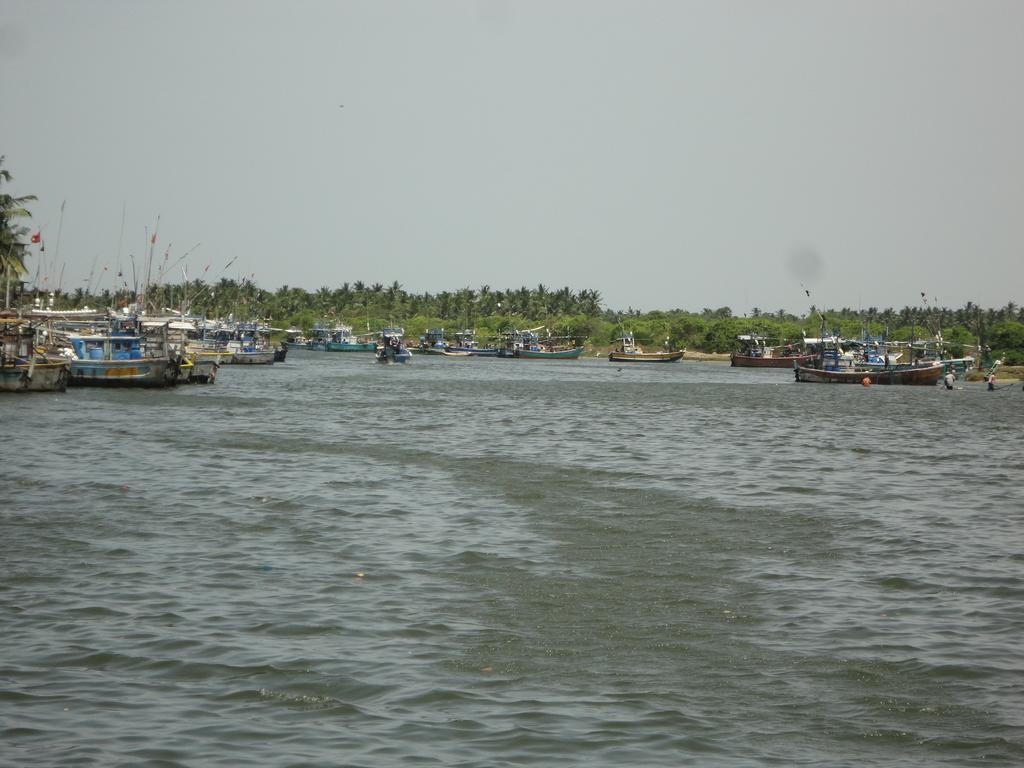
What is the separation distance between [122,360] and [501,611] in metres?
60.4

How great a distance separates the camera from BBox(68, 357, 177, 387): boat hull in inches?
2783

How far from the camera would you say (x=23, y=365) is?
196 feet

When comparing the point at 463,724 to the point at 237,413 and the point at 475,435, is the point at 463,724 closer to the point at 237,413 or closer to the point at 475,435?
the point at 475,435

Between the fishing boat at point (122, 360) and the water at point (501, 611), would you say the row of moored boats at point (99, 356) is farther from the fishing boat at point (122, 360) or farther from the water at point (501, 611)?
the water at point (501, 611)

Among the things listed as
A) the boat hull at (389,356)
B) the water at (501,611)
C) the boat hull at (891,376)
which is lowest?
the water at (501,611)

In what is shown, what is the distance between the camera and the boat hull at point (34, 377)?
194 feet

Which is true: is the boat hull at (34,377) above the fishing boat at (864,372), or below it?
below

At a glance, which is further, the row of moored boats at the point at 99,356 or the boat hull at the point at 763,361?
the boat hull at the point at 763,361

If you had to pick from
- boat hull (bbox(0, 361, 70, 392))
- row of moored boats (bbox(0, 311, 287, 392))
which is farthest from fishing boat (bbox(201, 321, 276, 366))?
boat hull (bbox(0, 361, 70, 392))

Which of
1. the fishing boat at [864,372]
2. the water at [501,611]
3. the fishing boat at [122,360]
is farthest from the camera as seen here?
the fishing boat at [864,372]

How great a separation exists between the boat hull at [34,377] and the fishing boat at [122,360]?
5.99m

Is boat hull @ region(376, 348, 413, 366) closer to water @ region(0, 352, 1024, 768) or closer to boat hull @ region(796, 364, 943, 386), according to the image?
boat hull @ region(796, 364, 943, 386)

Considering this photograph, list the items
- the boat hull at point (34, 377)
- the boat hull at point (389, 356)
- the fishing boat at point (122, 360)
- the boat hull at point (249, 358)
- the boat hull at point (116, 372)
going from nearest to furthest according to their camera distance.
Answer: the boat hull at point (34, 377)
the boat hull at point (116, 372)
the fishing boat at point (122, 360)
the boat hull at point (249, 358)
the boat hull at point (389, 356)

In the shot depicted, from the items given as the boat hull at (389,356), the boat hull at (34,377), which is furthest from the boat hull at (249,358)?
the boat hull at (34,377)
